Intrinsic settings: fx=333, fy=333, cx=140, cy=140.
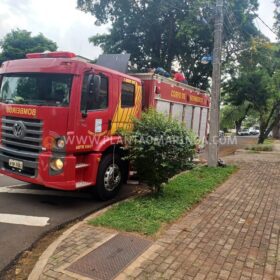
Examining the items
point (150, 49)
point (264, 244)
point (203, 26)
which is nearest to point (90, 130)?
point (264, 244)

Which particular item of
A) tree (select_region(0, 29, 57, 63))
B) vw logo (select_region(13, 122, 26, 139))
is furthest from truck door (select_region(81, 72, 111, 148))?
tree (select_region(0, 29, 57, 63))

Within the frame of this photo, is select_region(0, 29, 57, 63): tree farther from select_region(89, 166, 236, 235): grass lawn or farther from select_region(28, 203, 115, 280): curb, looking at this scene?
select_region(28, 203, 115, 280): curb

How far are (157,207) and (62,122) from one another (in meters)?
2.24

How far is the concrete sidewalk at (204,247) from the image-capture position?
367cm

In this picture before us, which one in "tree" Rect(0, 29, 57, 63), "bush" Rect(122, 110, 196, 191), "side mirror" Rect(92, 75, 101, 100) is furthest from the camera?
"tree" Rect(0, 29, 57, 63)

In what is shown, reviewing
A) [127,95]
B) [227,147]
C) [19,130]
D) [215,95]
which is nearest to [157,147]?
[127,95]

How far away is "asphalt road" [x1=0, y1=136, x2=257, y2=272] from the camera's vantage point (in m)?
4.57

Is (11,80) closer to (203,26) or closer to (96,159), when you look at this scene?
(96,159)

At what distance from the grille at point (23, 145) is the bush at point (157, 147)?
174 centimetres

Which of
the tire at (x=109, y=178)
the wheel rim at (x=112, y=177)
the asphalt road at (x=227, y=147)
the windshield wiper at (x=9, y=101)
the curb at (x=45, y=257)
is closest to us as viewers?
the curb at (x=45, y=257)

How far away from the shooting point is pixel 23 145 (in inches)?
237

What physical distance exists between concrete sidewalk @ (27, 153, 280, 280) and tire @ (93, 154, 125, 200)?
4.62 ft

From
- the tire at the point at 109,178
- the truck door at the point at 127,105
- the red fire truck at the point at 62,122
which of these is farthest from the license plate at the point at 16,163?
the truck door at the point at 127,105

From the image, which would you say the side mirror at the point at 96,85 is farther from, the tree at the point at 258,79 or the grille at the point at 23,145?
the tree at the point at 258,79
